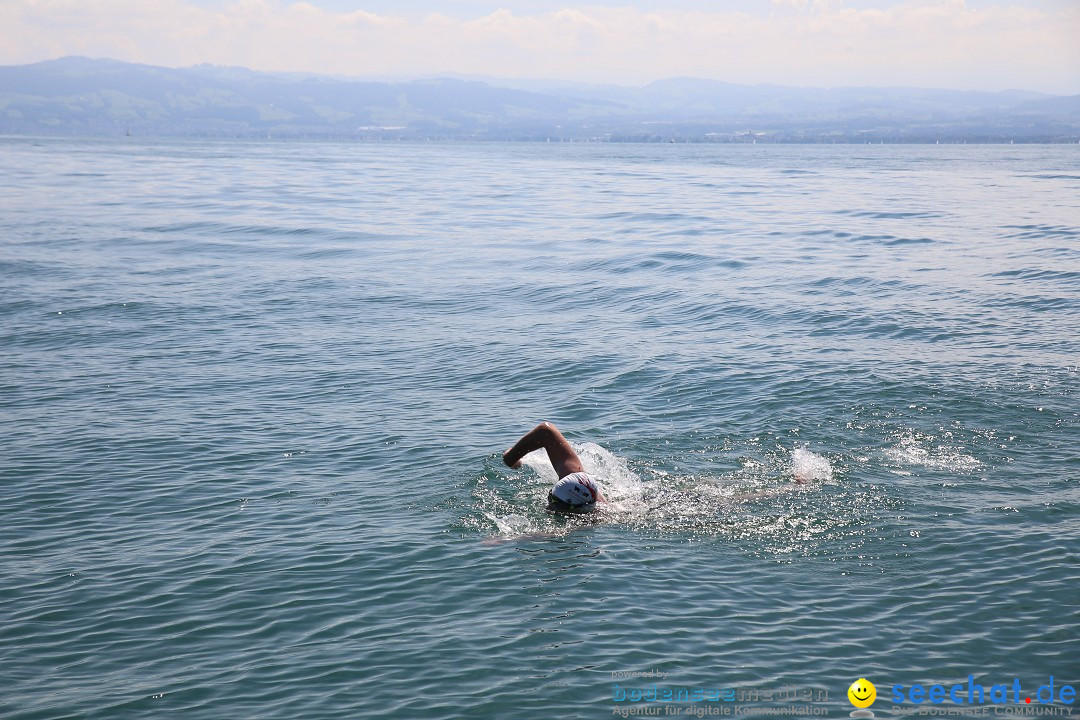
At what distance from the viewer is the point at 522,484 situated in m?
20.0

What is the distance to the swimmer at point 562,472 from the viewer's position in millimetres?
18062

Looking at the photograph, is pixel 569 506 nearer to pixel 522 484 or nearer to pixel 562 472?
pixel 562 472

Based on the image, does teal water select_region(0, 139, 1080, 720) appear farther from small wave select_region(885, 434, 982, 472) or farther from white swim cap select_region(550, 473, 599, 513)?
white swim cap select_region(550, 473, 599, 513)

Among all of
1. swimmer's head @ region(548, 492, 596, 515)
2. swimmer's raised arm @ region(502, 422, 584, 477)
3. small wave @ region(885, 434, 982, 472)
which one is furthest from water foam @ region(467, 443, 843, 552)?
small wave @ region(885, 434, 982, 472)

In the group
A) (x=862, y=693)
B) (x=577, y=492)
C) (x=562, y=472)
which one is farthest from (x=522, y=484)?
(x=862, y=693)

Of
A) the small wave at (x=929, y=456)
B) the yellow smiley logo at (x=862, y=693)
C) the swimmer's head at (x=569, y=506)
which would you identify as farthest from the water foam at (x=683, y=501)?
the yellow smiley logo at (x=862, y=693)

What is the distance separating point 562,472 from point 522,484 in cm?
185

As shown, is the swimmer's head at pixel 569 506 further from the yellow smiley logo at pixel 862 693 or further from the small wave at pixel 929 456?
the small wave at pixel 929 456

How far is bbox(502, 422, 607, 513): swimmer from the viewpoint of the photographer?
18062 mm

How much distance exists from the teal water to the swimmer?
47 cm

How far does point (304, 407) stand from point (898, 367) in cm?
1859

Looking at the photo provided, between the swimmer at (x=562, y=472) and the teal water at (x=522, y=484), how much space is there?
0.47m

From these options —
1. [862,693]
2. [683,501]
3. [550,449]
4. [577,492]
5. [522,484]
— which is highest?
[550,449]

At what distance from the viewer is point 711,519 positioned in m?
17.9
